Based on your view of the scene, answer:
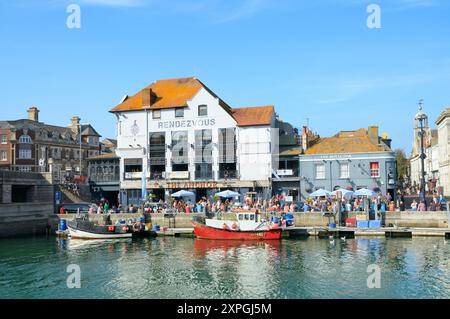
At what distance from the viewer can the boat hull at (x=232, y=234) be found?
3806 cm

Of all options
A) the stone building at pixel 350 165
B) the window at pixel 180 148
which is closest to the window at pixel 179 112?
the window at pixel 180 148

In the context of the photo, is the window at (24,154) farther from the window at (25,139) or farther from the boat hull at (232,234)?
the boat hull at (232,234)

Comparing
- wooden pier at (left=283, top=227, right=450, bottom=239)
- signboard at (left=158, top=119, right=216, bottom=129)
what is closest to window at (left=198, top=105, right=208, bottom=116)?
signboard at (left=158, top=119, right=216, bottom=129)

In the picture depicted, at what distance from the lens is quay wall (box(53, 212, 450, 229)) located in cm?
3940

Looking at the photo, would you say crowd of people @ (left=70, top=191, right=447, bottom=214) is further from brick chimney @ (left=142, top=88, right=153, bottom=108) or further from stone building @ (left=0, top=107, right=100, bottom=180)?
stone building @ (left=0, top=107, right=100, bottom=180)

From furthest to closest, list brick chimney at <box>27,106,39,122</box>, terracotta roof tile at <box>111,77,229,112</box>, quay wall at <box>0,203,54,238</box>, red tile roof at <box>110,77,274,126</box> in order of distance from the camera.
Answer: brick chimney at <box>27,106,39,122</box>, terracotta roof tile at <box>111,77,229,112</box>, red tile roof at <box>110,77,274,126</box>, quay wall at <box>0,203,54,238</box>

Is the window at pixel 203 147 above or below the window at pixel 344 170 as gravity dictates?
above

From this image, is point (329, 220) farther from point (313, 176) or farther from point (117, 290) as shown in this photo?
point (117, 290)

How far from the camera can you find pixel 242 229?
38.6 m

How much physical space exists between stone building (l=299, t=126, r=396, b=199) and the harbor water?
1349cm

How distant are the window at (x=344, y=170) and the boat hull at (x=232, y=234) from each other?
16026 mm

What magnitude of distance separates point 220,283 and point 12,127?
59.9 m

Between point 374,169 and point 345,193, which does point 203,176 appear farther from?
point 374,169
